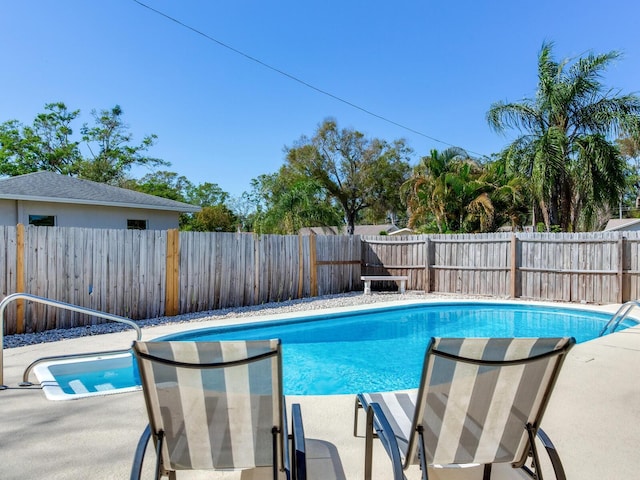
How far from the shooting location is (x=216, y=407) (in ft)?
5.97

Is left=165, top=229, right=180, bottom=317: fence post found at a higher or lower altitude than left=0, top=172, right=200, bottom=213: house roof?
lower

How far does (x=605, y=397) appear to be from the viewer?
3529 millimetres

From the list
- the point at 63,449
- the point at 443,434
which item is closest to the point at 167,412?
the point at 443,434

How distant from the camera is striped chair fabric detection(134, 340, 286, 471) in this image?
5.65ft

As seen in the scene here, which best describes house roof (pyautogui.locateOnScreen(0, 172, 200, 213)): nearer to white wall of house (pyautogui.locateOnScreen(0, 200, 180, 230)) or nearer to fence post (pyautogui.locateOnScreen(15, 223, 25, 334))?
white wall of house (pyautogui.locateOnScreen(0, 200, 180, 230))

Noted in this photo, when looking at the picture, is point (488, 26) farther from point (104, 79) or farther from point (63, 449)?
point (63, 449)

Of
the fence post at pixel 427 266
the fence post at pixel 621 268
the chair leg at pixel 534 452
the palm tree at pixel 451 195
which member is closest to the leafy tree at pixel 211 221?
the palm tree at pixel 451 195

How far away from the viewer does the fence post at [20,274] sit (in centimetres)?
625

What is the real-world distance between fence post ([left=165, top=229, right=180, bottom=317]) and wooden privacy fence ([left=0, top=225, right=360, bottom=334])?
2 cm

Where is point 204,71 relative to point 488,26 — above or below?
below

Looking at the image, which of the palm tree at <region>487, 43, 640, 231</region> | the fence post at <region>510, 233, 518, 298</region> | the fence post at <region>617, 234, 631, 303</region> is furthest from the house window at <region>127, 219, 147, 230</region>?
the fence post at <region>617, 234, 631, 303</region>

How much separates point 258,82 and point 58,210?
369 inches

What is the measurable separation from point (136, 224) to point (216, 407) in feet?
38.2

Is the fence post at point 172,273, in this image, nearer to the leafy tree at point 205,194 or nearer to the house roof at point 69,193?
the house roof at point 69,193
